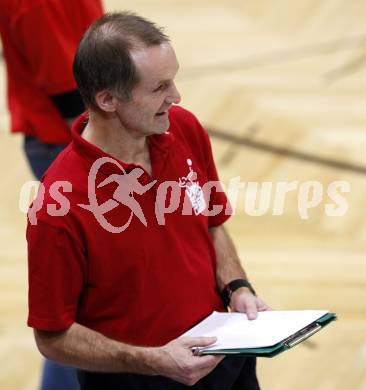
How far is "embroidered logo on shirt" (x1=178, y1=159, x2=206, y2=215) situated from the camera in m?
1.92

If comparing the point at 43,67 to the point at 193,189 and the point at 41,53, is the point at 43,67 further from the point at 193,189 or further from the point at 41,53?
the point at 193,189

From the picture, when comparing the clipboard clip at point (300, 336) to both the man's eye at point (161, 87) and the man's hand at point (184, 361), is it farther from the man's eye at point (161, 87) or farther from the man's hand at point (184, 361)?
the man's eye at point (161, 87)

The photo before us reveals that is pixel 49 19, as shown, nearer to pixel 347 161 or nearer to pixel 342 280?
pixel 342 280

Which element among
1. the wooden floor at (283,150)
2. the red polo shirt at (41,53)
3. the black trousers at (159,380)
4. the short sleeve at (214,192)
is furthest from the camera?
the wooden floor at (283,150)

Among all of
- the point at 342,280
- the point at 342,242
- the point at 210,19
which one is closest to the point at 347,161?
the point at 342,242

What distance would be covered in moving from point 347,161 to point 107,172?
96.7 inches

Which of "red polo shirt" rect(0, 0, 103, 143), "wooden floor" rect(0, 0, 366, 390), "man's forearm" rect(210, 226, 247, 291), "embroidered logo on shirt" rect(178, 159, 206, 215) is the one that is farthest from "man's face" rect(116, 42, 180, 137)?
"wooden floor" rect(0, 0, 366, 390)

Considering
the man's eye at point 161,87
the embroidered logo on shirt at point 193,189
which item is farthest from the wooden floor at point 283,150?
the man's eye at point 161,87

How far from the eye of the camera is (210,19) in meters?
5.74

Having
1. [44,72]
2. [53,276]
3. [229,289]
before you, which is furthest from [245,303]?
[44,72]

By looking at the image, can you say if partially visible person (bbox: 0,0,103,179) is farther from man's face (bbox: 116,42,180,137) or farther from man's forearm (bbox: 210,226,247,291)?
man's face (bbox: 116,42,180,137)

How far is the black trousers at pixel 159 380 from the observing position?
1.91 m

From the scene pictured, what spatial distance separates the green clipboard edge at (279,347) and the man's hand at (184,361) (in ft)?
0.06

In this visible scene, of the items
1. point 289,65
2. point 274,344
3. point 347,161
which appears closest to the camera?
A: point 274,344
